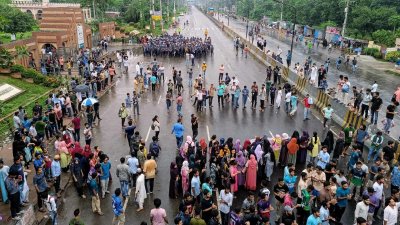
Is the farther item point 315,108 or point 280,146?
point 315,108

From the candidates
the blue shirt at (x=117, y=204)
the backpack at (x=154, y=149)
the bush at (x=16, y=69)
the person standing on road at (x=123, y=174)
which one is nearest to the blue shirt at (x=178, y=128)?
the backpack at (x=154, y=149)

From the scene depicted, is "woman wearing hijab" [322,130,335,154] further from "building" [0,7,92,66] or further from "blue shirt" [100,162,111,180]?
"building" [0,7,92,66]

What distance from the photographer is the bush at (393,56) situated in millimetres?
38353

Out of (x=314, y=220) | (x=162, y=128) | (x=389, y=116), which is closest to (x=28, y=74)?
(x=162, y=128)

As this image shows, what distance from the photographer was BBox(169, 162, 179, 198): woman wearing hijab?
11180 mm

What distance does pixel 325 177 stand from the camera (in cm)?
1055

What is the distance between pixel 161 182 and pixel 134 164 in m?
1.64

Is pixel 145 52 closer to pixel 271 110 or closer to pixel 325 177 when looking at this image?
pixel 271 110

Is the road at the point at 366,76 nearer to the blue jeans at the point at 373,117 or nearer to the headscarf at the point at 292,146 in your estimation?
the blue jeans at the point at 373,117

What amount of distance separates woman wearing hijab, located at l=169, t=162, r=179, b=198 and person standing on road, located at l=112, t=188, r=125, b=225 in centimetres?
194

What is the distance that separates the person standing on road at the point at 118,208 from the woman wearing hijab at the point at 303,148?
6.90 meters

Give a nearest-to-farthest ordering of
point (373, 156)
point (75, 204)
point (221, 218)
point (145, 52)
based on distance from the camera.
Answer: point (221, 218) → point (75, 204) → point (373, 156) → point (145, 52)

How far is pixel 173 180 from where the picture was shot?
11422mm

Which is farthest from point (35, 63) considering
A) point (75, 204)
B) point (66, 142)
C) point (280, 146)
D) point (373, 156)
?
point (373, 156)
